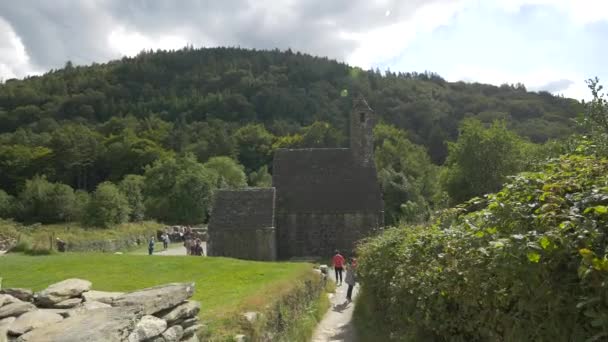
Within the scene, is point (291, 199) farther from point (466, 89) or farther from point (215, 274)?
point (466, 89)

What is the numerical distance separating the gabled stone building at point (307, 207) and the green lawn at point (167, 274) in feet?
42.1

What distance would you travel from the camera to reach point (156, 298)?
29.9 feet

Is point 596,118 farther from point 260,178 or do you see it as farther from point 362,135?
point 260,178

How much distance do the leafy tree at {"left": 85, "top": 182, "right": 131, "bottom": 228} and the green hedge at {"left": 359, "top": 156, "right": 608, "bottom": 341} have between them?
4885 centimetres

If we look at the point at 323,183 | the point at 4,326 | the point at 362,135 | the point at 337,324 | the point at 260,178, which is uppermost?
the point at 362,135

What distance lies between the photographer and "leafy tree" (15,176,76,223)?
6388cm

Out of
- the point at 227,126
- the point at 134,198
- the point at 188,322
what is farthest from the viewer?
the point at 227,126

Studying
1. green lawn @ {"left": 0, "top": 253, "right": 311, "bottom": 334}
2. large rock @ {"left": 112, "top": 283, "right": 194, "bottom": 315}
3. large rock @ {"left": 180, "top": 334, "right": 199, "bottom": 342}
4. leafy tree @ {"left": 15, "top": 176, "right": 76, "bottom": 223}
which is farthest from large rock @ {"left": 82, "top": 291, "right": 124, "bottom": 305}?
leafy tree @ {"left": 15, "top": 176, "right": 76, "bottom": 223}

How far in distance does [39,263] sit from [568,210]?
78.4ft

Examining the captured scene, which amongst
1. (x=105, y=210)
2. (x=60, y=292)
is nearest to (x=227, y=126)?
(x=105, y=210)

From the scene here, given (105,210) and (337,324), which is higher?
(105,210)

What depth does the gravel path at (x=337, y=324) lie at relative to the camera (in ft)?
50.3

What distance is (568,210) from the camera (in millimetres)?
3865

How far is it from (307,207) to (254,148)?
62898 millimetres
